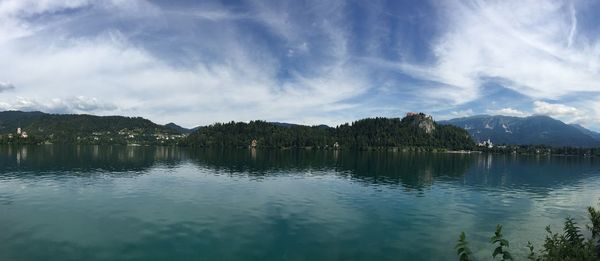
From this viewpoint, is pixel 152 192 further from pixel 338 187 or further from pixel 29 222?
pixel 338 187

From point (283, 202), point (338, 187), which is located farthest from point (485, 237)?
point (338, 187)

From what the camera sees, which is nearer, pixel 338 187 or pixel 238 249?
pixel 238 249

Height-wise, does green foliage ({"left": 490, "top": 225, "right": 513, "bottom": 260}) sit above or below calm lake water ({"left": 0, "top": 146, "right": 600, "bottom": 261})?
above

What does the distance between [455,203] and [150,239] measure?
189 ft

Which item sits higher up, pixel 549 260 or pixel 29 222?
pixel 549 260

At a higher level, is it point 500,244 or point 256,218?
point 500,244

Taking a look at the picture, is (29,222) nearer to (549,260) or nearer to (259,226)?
(259,226)

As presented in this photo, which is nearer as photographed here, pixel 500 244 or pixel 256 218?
pixel 500 244

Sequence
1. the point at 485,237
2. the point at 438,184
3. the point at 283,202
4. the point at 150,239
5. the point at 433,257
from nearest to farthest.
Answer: the point at 433,257 < the point at 150,239 < the point at 485,237 < the point at 283,202 < the point at 438,184

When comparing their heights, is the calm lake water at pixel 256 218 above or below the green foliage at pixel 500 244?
below

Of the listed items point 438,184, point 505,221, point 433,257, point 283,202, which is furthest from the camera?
point 438,184

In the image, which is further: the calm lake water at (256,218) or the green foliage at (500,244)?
the calm lake water at (256,218)

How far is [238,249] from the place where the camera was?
42344mm

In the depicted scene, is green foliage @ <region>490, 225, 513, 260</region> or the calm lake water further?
the calm lake water
